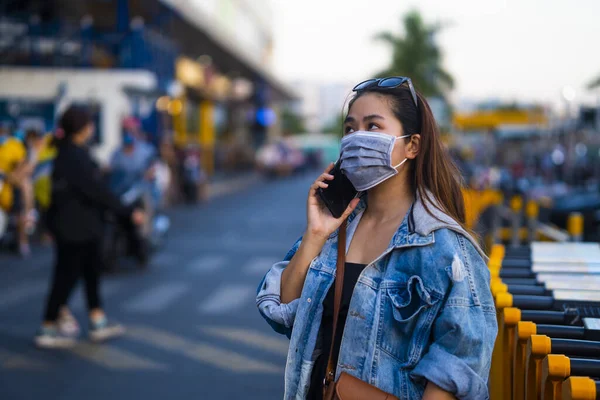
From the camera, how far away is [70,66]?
20.9 metres

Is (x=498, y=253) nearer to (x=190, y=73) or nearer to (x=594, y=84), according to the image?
(x=594, y=84)

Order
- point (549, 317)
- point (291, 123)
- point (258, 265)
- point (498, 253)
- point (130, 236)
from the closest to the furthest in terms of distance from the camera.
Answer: point (549, 317), point (498, 253), point (130, 236), point (258, 265), point (291, 123)

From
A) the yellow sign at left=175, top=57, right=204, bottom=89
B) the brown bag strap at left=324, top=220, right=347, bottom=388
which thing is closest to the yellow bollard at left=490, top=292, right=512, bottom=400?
the brown bag strap at left=324, top=220, right=347, bottom=388

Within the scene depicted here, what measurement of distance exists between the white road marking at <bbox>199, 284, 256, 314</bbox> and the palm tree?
25329mm

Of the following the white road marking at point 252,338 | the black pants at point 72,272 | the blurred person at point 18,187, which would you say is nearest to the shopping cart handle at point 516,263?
the white road marking at point 252,338

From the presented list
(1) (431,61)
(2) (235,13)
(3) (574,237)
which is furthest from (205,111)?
(3) (574,237)

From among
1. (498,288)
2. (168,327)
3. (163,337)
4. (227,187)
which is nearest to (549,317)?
(498,288)

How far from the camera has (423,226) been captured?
2352mm

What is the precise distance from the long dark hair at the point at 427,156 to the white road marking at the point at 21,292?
7190 millimetres

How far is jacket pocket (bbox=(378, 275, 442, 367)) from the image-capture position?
7.55 feet

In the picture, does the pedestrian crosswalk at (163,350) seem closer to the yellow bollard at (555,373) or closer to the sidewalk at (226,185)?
the yellow bollard at (555,373)

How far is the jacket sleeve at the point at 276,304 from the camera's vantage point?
2.62 m

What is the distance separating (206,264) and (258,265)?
0.79 metres

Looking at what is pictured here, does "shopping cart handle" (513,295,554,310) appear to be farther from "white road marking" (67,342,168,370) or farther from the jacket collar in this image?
"white road marking" (67,342,168,370)
